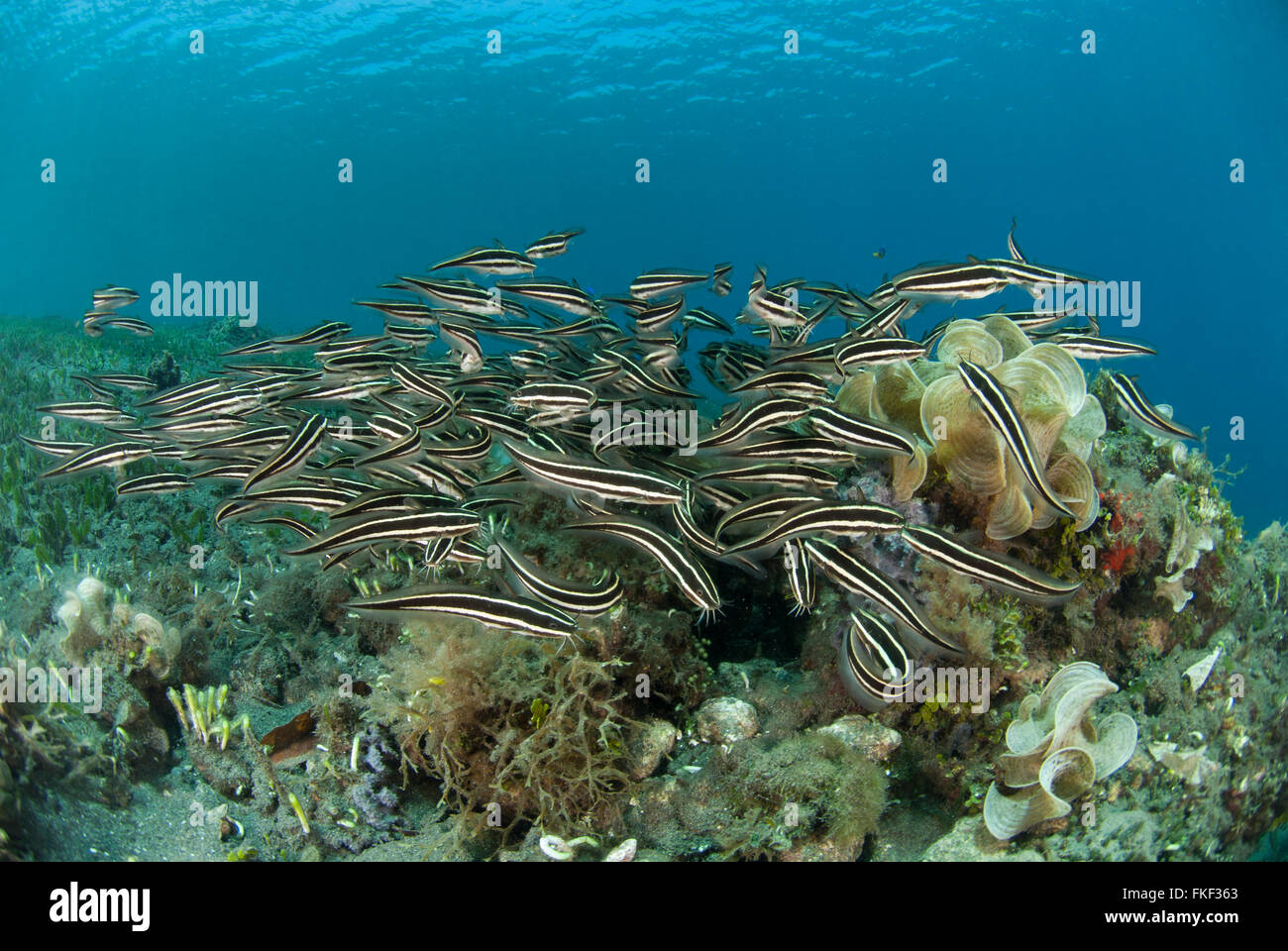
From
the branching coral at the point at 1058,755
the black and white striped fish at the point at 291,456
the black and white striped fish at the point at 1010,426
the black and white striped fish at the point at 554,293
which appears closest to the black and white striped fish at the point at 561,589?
the black and white striped fish at the point at 291,456

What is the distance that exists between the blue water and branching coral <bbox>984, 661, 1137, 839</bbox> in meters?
36.4

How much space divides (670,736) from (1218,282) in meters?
Result: 142

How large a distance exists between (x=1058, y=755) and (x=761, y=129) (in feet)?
298

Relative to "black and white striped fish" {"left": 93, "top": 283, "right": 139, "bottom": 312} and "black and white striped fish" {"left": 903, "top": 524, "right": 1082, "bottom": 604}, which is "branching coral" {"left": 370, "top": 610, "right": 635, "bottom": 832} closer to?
"black and white striped fish" {"left": 903, "top": 524, "right": 1082, "bottom": 604}

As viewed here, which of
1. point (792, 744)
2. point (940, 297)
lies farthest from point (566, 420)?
point (940, 297)

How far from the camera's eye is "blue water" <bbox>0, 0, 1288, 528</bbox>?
59.6 meters

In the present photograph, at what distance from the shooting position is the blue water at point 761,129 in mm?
59562

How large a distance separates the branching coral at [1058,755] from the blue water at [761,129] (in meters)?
36.4

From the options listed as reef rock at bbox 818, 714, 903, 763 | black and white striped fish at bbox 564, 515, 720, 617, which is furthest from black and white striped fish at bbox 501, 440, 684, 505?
reef rock at bbox 818, 714, 903, 763

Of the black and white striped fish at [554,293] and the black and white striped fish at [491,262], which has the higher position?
the black and white striped fish at [491,262]

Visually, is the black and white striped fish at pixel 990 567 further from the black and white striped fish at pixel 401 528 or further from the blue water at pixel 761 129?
the blue water at pixel 761 129

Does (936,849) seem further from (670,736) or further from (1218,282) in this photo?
(1218,282)

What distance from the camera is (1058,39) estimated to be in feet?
202

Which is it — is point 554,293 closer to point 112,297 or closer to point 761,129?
point 112,297
